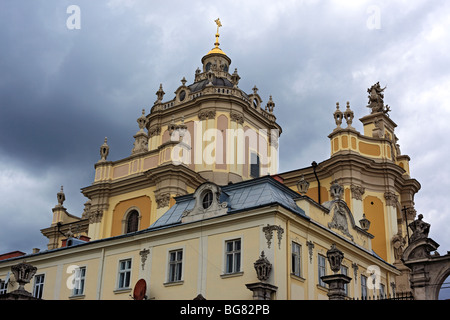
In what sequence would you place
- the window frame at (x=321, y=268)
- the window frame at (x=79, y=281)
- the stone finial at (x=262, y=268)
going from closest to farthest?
the stone finial at (x=262, y=268), the window frame at (x=321, y=268), the window frame at (x=79, y=281)

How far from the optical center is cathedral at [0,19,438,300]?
24703 millimetres

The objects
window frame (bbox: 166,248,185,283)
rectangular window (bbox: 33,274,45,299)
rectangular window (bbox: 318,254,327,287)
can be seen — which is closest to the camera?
window frame (bbox: 166,248,185,283)

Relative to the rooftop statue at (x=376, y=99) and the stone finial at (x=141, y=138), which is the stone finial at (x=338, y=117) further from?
the stone finial at (x=141, y=138)

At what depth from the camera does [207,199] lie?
2742 centimetres

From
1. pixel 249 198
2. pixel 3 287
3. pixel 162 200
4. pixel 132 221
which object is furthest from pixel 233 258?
pixel 132 221

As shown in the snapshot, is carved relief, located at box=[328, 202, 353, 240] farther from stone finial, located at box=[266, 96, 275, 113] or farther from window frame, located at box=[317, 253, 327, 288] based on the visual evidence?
stone finial, located at box=[266, 96, 275, 113]

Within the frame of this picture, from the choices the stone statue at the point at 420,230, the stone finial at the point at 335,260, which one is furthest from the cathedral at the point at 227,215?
the stone statue at the point at 420,230

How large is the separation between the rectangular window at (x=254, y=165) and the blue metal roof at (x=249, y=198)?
18487 millimetres

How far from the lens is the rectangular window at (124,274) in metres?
27.7

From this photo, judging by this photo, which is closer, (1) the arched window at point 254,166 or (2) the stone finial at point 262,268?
(2) the stone finial at point 262,268

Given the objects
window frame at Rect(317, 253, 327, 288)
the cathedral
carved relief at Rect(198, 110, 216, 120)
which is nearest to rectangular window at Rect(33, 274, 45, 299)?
the cathedral

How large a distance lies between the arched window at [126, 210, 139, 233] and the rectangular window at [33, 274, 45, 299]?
12779 mm
